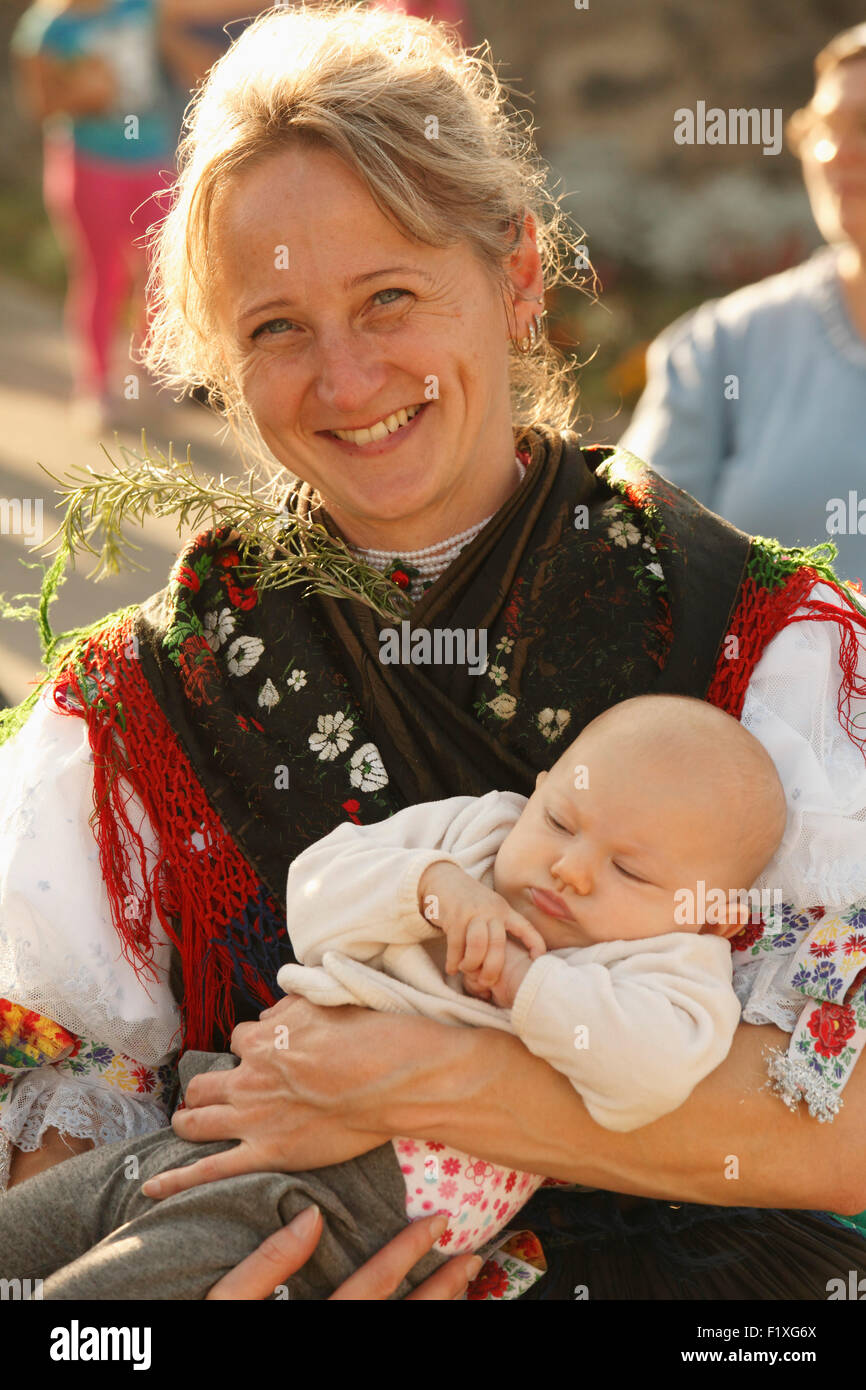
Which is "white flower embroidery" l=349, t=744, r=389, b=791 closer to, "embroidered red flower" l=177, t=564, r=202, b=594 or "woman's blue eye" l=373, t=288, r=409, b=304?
"embroidered red flower" l=177, t=564, r=202, b=594

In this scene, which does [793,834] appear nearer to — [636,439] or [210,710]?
[210,710]

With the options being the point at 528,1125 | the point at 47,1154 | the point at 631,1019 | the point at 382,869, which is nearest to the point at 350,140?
the point at 382,869

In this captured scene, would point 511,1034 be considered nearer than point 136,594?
Yes

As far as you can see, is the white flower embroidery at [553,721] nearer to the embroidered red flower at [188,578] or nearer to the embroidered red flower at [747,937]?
the embroidered red flower at [747,937]

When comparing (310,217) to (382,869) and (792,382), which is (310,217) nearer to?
(382,869)

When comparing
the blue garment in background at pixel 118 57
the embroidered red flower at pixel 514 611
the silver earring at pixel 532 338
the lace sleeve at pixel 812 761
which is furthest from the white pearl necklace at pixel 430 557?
the blue garment in background at pixel 118 57

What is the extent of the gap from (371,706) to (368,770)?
4.4 inches

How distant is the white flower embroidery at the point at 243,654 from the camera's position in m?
2.24

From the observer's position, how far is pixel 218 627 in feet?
7.46

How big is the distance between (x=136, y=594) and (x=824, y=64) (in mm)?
3196

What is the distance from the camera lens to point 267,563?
2289mm

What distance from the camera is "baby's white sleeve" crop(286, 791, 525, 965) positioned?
6.07 ft

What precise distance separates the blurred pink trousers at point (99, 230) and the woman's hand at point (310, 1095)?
17.0 feet

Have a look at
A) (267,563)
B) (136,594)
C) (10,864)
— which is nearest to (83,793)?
(10,864)
